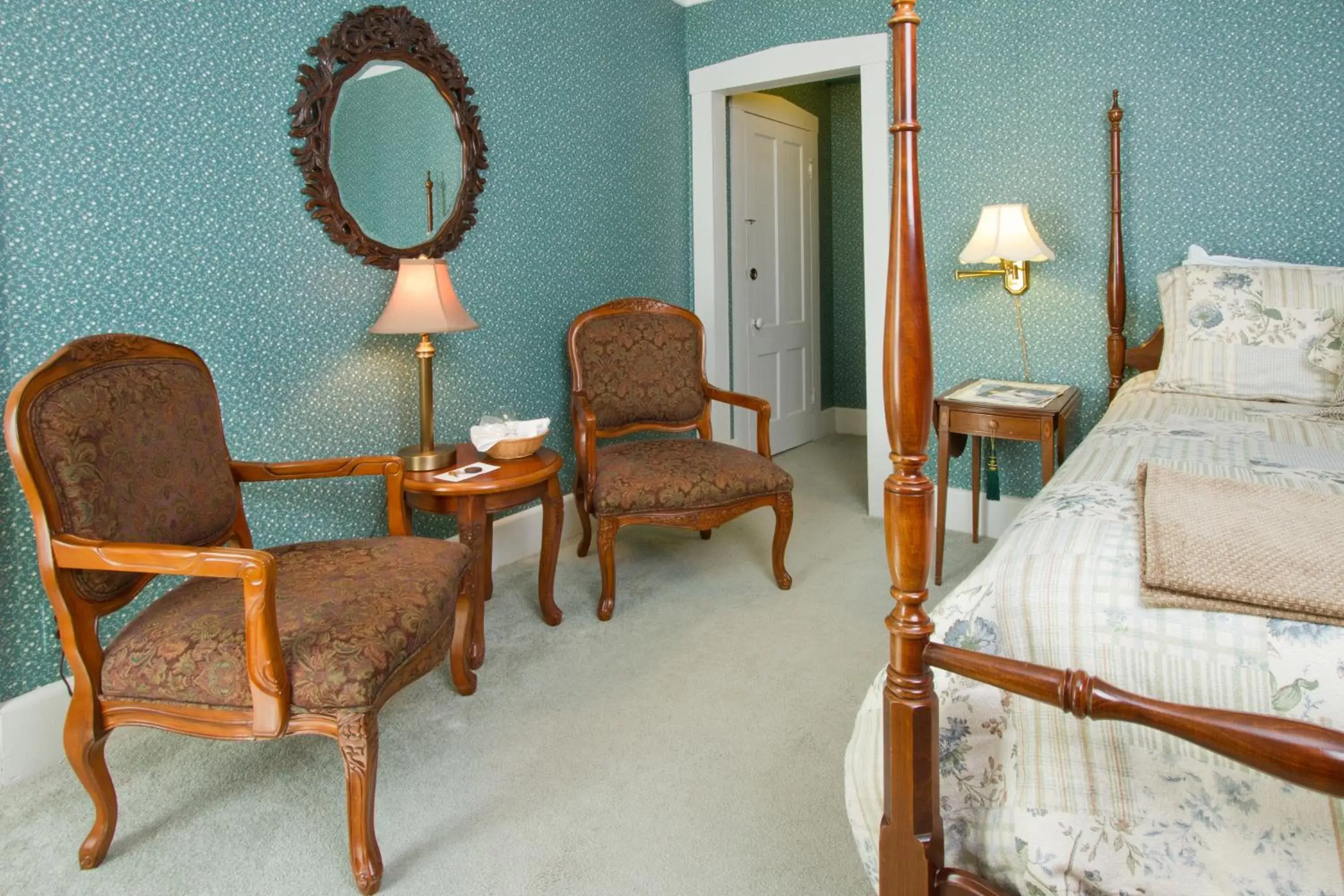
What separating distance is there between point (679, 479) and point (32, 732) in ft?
6.15

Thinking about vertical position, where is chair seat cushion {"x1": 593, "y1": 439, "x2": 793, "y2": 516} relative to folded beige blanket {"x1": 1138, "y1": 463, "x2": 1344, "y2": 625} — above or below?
below

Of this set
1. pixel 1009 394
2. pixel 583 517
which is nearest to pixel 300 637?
pixel 583 517

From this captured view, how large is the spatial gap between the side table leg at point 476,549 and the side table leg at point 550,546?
247 mm

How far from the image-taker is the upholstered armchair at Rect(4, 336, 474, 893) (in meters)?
1.62

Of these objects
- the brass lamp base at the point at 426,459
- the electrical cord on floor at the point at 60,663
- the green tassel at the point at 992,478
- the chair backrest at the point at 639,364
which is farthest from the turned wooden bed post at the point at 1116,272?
the electrical cord on floor at the point at 60,663

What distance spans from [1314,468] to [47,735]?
9.47 ft

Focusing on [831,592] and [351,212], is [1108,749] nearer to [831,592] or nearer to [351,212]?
[831,592]

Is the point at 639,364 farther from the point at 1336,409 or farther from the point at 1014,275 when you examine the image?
the point at 1336,409

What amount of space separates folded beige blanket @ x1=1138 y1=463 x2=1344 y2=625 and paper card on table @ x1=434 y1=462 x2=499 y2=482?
174 centimetres

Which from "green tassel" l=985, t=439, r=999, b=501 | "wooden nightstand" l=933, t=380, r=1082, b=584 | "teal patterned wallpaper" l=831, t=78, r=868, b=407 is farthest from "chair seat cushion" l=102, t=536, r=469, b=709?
"teal patterned wallpaper" l=831, t=78, r=868, b=407

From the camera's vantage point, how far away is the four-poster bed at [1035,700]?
108 centimetres

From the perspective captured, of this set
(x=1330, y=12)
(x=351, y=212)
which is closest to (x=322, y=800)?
(x=351, y=212)

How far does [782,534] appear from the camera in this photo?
10.4 ft

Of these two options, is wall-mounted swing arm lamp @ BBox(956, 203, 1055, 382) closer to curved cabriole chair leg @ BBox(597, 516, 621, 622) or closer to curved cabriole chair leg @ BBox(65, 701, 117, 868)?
curved cabriole chair leg @ BBox(597, 516, 621, 622)
